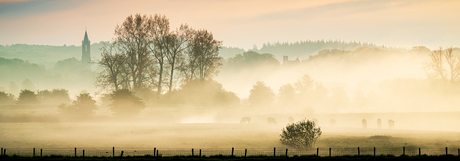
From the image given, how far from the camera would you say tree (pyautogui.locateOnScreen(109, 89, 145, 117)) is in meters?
61.7

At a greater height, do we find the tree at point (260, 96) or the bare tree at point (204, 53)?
the bare tree at point (204, 53)

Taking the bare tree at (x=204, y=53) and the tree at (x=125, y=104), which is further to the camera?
the bare tree at (x=204, y=53)

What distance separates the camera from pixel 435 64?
91250 mm

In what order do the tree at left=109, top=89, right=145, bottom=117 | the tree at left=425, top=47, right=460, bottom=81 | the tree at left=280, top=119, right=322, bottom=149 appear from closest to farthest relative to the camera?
the tree at left=280, top=119, right=322, bottom=149, the tree at left=109, top=89, right=145, bottom=117, the tree at left=425, top=47, right=460, bottom=81

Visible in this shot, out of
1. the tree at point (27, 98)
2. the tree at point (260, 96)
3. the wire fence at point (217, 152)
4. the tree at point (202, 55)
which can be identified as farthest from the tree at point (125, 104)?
the tree at point (260, 96)

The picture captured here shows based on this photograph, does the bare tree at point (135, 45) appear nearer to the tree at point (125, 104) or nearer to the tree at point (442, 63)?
the tree at point (125, 104)

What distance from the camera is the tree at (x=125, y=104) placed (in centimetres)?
6172

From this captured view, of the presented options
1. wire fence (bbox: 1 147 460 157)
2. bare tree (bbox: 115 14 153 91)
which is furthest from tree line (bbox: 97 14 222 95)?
wire fence (bbox: 1 147 460 157)

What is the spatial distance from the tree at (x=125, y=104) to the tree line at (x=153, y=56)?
537 centimetres

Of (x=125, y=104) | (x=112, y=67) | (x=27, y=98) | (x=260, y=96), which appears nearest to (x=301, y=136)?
(x=125, y=104)

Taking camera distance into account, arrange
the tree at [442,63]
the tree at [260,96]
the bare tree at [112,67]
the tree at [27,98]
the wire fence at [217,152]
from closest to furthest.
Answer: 1. the wire fence at [217,152]
2. the bare tree at [112,67]
3. the tree at [27,98]
4. the tree at [442,63]
5. the tree at [260,96]

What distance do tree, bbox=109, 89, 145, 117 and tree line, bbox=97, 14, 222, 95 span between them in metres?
5.37

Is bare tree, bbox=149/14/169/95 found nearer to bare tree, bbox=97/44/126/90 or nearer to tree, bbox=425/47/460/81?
bare tree, bbox=97/44/126/90

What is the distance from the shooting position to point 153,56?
244ft
